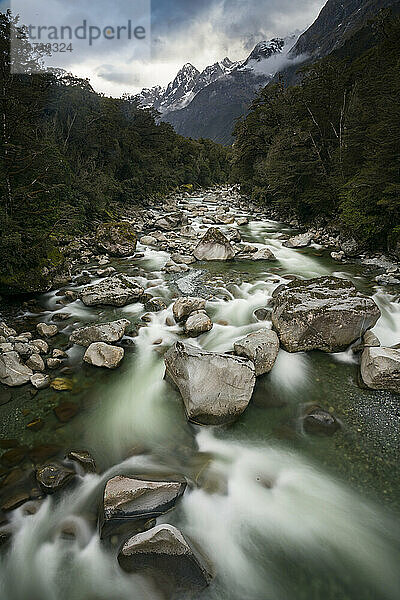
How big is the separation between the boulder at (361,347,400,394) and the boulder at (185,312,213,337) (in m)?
3.16

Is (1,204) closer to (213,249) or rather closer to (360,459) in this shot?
(213,249)

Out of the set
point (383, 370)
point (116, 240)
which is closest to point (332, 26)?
point (116, 240)

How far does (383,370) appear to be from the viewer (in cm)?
453

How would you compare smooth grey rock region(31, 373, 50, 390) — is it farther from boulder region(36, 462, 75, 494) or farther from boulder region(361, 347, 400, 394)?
boulder region(361, 347, 400, 394)

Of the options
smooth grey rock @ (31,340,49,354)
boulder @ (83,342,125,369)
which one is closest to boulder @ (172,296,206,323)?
boulder @ (83,342,125,369)

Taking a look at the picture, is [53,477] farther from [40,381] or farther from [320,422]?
[320,422]

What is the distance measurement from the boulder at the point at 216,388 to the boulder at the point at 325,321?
1713 mm

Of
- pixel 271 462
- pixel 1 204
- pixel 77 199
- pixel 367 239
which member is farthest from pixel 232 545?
pixel 77 199

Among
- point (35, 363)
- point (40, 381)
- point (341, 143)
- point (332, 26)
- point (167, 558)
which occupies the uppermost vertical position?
point (332, 26)

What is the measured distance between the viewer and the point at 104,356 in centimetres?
551

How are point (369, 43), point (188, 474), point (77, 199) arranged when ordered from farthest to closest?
point (369, 43), point (77, 199), point (188, 474)

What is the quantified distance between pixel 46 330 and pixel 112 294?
202 cm

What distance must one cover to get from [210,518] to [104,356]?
330 cm

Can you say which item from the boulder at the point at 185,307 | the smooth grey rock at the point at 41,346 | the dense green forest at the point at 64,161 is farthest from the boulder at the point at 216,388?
the dense green forest at the point at 64,161
